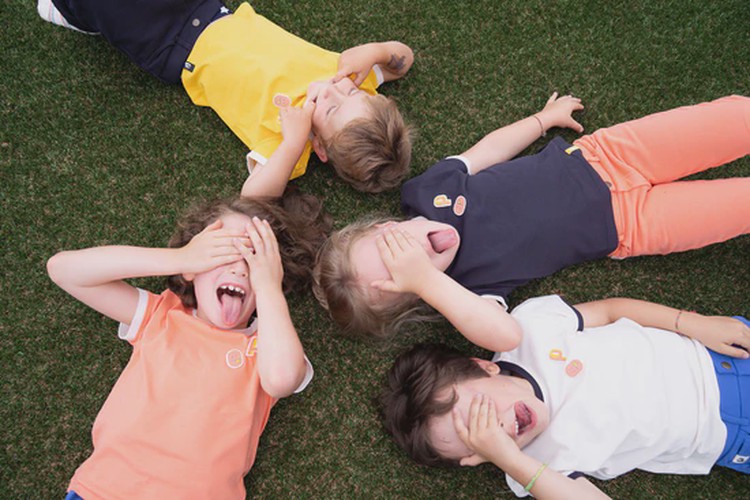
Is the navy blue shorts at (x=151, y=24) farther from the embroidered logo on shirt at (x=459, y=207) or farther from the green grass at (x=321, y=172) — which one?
the embroidered logo on shirt at (x=459, y=207)

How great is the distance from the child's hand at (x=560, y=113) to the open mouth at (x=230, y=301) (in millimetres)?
1522

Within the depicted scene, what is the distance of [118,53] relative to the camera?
2488 mm

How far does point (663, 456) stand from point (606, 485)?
0.99ft

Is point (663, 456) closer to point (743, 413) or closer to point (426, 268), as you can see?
point (743, 413)

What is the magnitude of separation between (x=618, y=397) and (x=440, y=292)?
30.5 inches

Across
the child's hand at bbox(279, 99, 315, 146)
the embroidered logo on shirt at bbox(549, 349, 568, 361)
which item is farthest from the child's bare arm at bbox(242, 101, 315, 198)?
the embroidered logo on shirt at bbox(549, 349, 568, 361)

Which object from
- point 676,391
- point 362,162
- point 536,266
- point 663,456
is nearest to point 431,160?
point 362,162

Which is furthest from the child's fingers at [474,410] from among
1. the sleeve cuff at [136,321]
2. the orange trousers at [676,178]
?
the sleeve cuff at [136,321]

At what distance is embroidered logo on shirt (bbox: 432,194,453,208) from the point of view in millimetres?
2146

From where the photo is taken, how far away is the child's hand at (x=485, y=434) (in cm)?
180

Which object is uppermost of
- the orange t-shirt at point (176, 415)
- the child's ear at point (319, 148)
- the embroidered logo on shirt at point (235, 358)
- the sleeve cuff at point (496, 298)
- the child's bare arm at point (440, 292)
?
the child's ear at point (319, 148)

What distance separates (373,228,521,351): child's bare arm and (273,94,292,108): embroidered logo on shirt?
0.77 metres

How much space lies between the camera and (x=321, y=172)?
246 cm

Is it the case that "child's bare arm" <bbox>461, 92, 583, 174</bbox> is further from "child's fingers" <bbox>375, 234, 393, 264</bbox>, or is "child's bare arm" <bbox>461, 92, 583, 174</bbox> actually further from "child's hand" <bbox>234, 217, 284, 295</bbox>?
"child's hand" <bbox>234, 217, 284, 295</bbox>
